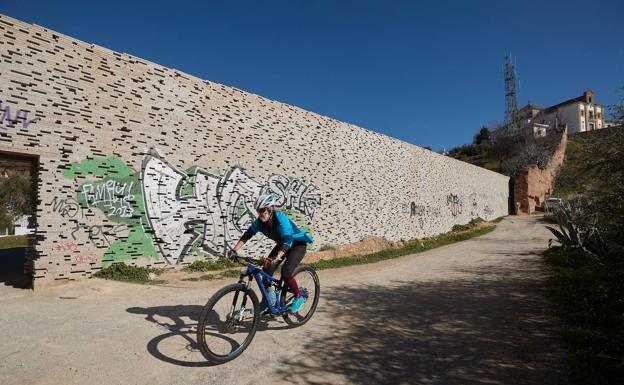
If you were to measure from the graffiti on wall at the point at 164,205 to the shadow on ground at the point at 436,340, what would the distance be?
185 inches

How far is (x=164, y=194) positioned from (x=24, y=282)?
342 centimetres

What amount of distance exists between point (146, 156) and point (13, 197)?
1131 inches

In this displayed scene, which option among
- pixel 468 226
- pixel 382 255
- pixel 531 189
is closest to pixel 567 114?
pixel 531 189

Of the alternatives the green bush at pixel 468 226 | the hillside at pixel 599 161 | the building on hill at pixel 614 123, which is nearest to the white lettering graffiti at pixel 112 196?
the hillside at pixel 599 161

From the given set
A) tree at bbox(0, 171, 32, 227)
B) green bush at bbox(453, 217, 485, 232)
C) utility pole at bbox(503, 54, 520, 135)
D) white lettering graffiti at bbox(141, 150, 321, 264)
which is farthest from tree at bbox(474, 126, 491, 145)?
tree at bbox(0, 171, 32, 227)

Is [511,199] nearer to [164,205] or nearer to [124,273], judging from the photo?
[164,205]

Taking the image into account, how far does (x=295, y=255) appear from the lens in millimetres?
4938

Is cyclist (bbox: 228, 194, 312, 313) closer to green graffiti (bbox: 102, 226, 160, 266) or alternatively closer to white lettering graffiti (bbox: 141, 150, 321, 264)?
green graffiti (bbox: 102, 226, 160, 266)

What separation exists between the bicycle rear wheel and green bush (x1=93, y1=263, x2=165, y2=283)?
14.9 feet

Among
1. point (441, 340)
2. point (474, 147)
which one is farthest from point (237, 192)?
point (474, 147)

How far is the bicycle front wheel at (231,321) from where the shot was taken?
153 inches

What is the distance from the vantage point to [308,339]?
4.52 metres

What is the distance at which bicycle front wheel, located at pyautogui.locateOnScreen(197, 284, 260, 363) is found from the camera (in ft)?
12.7

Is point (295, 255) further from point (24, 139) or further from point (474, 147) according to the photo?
point (474, 147)
